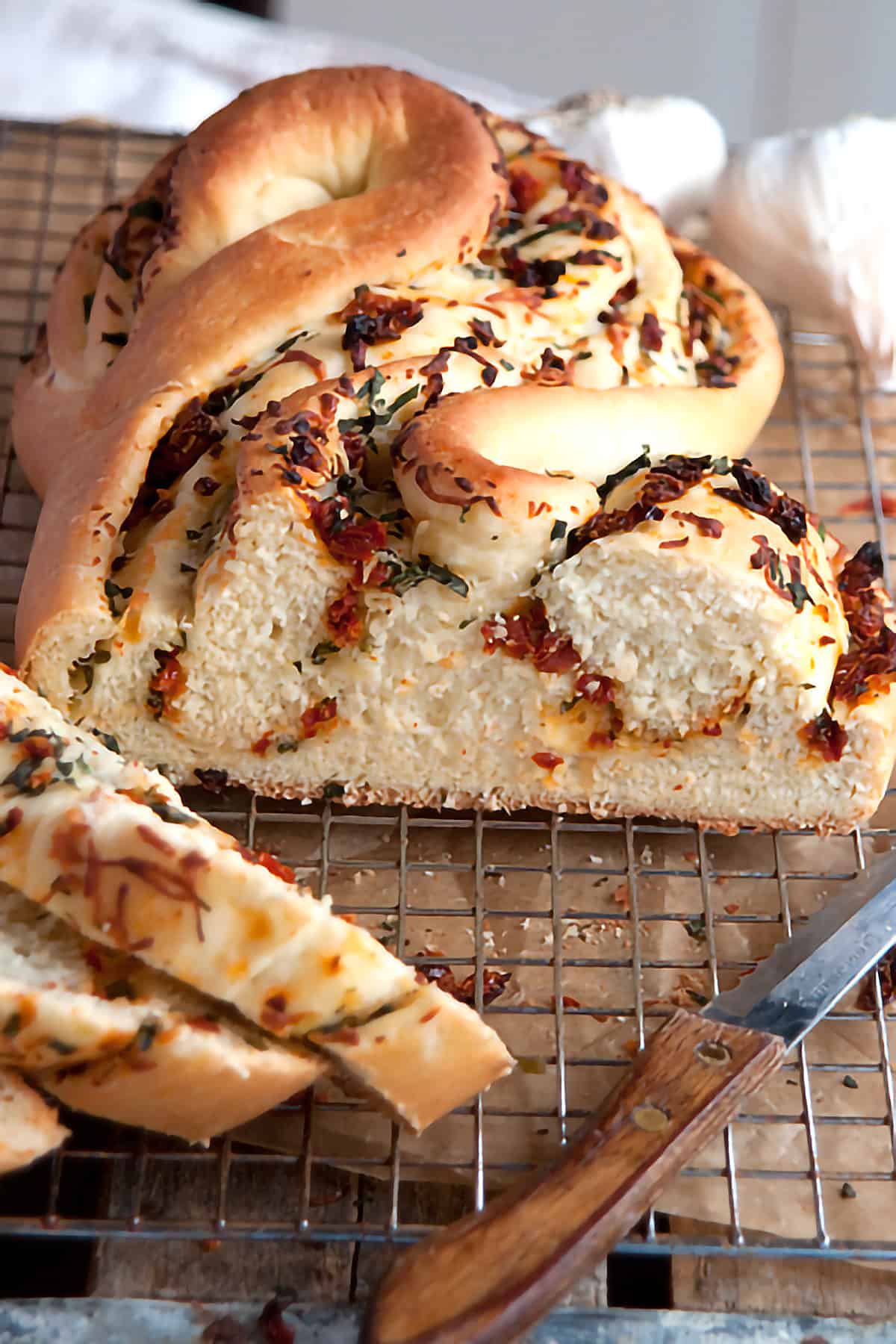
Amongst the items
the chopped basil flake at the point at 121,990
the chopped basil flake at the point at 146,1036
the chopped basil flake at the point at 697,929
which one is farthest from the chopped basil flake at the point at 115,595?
the chopped basil flake at the point at 697,929

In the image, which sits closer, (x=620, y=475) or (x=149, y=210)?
(x=620, y=475)

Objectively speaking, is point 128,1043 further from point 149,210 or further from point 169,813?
point 149,210

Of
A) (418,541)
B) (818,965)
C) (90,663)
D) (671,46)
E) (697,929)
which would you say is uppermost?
(418,541)

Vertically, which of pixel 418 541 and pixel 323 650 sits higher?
pixel 418 541

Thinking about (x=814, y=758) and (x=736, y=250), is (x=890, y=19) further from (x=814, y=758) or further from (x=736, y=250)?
(x=814, y=758)

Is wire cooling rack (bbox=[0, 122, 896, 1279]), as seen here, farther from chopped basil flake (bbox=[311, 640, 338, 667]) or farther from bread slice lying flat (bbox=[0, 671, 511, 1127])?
chopped basil flake (bbox=[311, 640, 338, 667])

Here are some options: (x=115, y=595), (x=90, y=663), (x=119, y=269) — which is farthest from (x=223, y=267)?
(x=90, y=663)

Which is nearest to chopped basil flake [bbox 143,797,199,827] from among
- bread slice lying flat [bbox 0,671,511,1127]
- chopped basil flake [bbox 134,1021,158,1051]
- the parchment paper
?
bread slice lying flat [bbox 0,671,511,1127]
